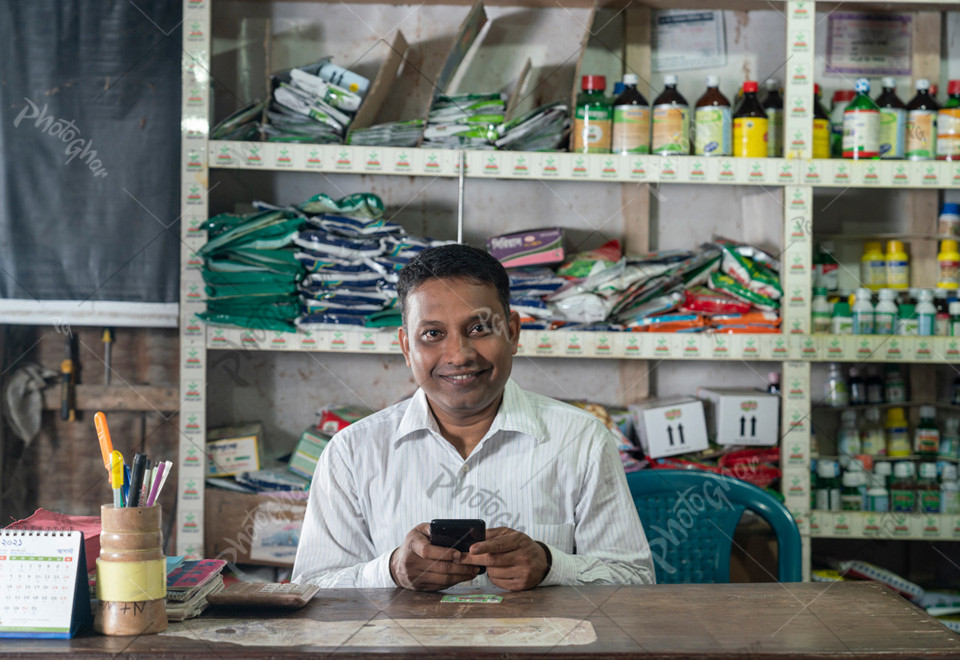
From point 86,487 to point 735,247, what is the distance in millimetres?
2587

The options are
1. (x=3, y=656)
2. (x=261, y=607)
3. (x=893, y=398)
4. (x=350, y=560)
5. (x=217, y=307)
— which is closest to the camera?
(x=3, y=656)

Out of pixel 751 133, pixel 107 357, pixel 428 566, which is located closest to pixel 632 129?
pixel 751 133

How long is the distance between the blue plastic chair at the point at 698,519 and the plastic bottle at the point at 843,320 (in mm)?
1056

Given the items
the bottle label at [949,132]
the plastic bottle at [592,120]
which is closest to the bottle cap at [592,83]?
the plastic bottle at [592,120]

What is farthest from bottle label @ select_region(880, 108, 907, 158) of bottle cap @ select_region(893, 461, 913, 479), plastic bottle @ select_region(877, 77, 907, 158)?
bottle cap @ select_region(893, 461, 913, 479)

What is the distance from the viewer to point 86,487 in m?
3.22

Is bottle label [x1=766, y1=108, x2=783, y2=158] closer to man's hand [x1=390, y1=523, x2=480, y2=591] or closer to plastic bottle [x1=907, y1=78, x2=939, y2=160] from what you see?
plastic bottle [x1=907, y1=78, x2=939, y2=160]

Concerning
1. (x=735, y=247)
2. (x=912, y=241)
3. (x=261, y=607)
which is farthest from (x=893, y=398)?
(x=261, y=607)

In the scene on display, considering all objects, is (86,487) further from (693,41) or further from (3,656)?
→ (693,41)

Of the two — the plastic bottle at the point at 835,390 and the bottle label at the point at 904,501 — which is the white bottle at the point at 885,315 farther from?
the bottle label at the point at 904,501

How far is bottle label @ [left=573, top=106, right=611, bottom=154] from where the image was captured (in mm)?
2850

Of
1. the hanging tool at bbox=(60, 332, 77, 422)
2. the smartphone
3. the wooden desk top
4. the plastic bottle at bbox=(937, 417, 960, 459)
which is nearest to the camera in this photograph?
the wooden desk top

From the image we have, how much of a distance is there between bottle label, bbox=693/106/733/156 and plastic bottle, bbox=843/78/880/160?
41 centimetres

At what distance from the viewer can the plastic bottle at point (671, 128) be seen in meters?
2.83
